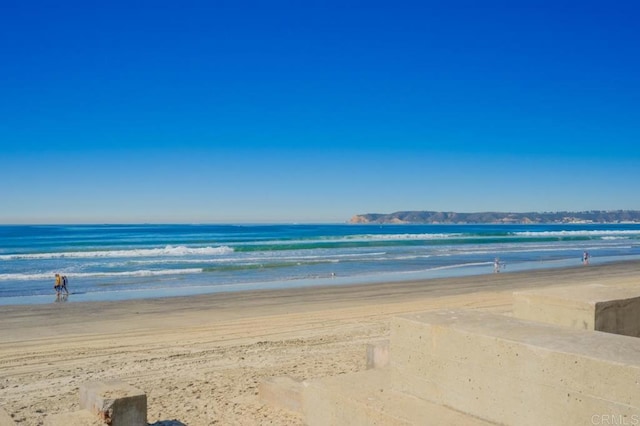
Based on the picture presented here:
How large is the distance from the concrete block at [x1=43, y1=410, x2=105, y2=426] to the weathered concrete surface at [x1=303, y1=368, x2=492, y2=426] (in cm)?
190

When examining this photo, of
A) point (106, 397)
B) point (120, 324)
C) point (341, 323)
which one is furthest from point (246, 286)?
point (106, 397)

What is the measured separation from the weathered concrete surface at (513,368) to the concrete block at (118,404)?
2.43m

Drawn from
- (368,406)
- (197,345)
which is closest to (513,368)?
(368,406)

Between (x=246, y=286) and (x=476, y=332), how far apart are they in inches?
761

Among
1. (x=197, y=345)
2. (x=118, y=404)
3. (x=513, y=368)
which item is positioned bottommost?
(x=197, y=345)

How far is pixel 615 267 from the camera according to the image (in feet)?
102

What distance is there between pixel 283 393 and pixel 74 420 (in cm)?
221

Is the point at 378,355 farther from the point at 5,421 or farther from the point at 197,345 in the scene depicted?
the point at 197,345

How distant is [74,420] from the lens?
5.08m

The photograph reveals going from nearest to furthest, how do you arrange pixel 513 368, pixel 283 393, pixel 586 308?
pixel 513 368
pixel 586 308
pixel 283 393

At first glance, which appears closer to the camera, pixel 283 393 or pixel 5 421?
pixel 5 421

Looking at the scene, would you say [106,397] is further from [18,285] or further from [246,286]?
[18,285]

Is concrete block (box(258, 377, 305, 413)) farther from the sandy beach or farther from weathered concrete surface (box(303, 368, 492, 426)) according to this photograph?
weathered concrete surface (box(303, 368, 492, 426))

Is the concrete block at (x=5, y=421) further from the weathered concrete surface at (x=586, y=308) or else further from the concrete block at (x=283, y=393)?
the weathered concrete surface at (x=586, y=308)
